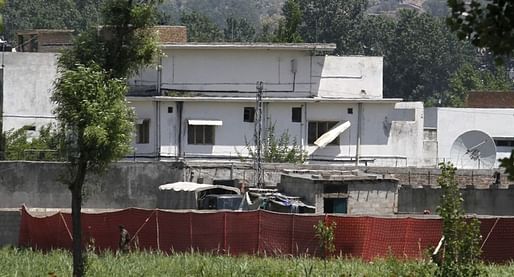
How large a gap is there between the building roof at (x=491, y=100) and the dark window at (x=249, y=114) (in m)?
27.8

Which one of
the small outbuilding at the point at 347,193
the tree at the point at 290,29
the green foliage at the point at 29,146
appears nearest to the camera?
the small outbuilding at the point at 347,193

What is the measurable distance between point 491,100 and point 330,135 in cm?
2838

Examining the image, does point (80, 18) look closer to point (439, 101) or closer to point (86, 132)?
point (439, 101)

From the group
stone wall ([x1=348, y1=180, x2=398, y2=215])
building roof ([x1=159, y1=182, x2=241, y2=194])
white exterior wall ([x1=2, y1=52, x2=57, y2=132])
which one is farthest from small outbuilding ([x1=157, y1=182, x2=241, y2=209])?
white exterior wall ([x1=2, y1=52, x2=57, y2=132])

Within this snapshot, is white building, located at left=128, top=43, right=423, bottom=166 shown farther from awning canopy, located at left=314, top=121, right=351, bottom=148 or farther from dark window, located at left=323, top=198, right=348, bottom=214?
dark window, located at left=323, top=198, right=348, bottom=214

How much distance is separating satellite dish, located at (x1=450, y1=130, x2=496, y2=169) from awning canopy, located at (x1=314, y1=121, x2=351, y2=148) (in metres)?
5.22

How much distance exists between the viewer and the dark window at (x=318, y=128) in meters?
59.3

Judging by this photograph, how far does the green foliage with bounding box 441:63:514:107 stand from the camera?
11775 cm

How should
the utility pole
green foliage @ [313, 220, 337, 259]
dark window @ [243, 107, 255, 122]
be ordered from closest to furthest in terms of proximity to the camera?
green foliage @ [313, 220, 337, 259] < the utility pole < dark window @ [243, 107, 255, 122]

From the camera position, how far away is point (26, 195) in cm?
4619

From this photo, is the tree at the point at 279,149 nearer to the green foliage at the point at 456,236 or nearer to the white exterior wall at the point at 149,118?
the white exterior wall at the point at 149,118

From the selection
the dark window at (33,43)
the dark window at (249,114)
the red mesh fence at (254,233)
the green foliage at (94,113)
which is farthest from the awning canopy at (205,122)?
the green foliage at (94,113)

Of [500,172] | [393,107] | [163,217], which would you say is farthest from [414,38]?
[163,217]

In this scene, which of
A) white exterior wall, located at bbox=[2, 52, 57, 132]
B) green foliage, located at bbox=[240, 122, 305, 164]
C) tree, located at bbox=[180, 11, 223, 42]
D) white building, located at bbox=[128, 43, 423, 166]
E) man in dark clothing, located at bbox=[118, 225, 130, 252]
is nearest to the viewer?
man in dark clothing, located at bbox=[118, 225, 130, 252]
